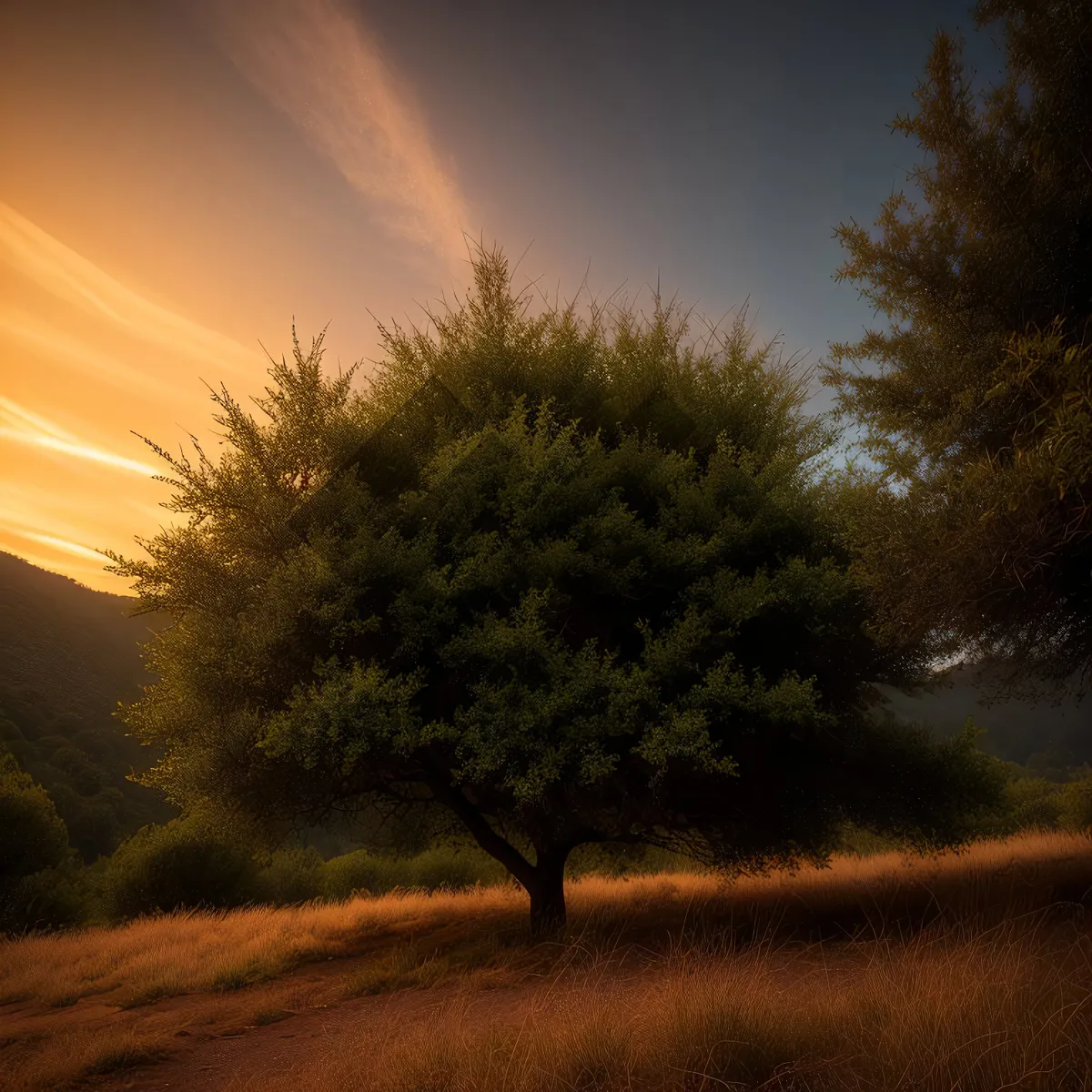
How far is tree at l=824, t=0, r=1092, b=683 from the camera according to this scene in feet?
26.0

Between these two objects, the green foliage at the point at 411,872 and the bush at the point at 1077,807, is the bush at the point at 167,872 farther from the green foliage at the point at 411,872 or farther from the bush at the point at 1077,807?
the bush at the point at 1077,807

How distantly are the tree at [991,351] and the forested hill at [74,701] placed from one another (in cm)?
3720

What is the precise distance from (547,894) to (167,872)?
24.3 metres

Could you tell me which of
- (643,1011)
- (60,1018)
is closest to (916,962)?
(643,1011)

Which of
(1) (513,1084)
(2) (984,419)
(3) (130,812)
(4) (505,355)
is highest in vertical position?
(4) (505,355)

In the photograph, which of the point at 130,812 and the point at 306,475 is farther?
the point at 130,812

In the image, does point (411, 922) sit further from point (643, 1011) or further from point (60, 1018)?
point (643, 1011)

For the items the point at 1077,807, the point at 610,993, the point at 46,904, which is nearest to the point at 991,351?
the point at 610,993

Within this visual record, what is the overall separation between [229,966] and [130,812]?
190ft

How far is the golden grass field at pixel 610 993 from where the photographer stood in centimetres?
434

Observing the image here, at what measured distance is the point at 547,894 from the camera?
1181cm

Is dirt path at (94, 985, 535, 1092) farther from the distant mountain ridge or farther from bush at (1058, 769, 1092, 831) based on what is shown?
the distant mountain ridge

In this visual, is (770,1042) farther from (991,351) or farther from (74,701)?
(74,701)

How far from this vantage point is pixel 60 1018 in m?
9.37
